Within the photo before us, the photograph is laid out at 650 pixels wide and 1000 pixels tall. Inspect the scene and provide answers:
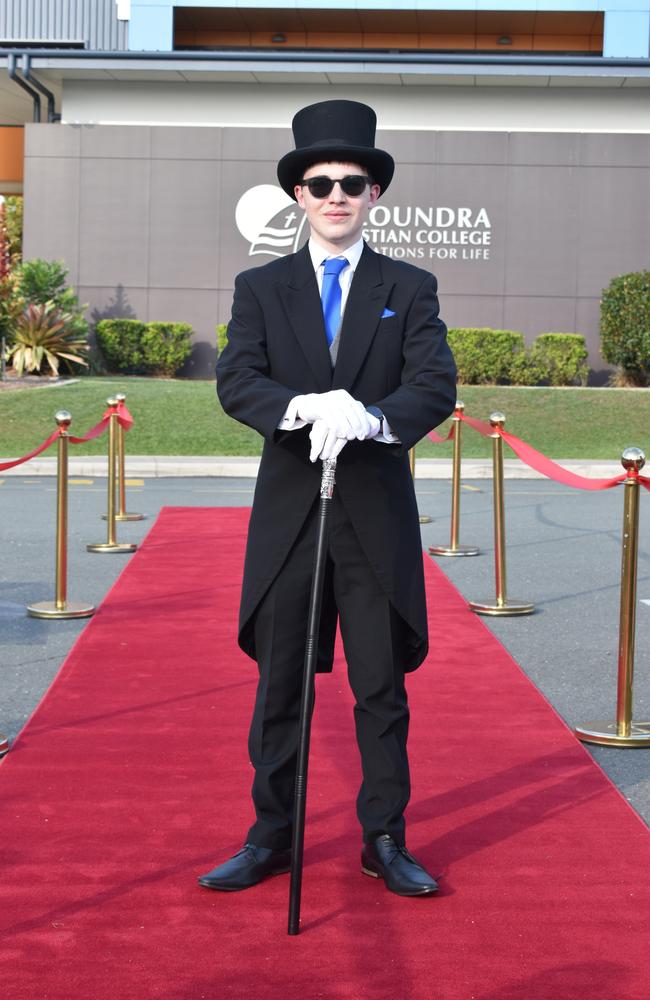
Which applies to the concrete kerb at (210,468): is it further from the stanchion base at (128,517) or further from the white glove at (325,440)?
the white glove at (325,440)

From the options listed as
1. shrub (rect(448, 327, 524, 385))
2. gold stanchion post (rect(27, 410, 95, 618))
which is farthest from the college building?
gold stanchion post (rect(27, 410, 95, 618))

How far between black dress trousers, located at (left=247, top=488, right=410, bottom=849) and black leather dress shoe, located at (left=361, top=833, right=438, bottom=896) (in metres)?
0.04

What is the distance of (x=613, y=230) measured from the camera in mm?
28062

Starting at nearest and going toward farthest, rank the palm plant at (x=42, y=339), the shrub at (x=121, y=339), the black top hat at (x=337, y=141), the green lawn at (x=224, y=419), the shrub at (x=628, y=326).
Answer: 1. the black top hat at (x=337, y=141)
2. the green lawn at (x=224, y=419)
3. the palm plant at (x=42, y=339)
4. the shrub at (x=628, y=326)
5. the shrub at (x=121, y=339)

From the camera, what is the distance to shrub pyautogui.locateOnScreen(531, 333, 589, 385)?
86.7 ft

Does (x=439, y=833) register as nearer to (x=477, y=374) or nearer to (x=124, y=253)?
(x=477, y=374)

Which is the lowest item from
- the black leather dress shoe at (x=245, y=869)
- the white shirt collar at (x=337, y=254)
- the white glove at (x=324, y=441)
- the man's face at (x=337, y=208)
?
the black leather dress shoe at (x=245, y=869)

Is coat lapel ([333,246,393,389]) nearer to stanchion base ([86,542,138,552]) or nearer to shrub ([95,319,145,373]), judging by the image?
stanchion base ([86,542,138,552])

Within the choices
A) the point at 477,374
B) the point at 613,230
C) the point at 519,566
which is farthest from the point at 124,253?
the point at 519,566

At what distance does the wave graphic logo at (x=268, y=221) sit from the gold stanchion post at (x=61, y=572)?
20.1m

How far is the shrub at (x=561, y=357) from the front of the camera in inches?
1041

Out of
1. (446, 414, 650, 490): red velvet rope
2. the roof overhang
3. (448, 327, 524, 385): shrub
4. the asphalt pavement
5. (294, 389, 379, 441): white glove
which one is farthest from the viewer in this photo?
the roof overhang

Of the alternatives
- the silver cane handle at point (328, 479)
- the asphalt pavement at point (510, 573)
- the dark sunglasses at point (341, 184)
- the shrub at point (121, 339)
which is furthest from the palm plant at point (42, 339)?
the silver cane handle at point (328, 479)

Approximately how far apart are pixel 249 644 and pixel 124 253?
2532 centimetres
